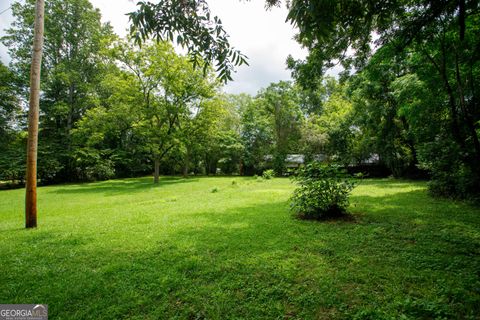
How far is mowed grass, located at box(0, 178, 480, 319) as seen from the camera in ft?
8.03

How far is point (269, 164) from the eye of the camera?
28.1m

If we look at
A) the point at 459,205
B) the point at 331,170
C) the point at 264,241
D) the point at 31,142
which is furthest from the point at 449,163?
the point at 31,142

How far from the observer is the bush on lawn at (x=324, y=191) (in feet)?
19.4

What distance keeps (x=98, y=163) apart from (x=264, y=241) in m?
25.3

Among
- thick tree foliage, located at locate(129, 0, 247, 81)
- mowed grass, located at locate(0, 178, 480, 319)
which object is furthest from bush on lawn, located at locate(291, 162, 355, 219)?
thick tree foliage, located at locate(129, 0, 247, 81)

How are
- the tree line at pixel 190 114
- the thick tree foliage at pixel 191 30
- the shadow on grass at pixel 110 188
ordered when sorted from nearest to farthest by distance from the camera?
the thick tree foliage at pixel 191 30 → the tree line at pixel 190 114 → the shadow on grass at pixel 110 188

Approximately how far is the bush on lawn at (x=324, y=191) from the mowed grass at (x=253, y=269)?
1.57 feet

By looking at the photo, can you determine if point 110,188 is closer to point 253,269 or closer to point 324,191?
point 324,191

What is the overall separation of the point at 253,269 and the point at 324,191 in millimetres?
3488

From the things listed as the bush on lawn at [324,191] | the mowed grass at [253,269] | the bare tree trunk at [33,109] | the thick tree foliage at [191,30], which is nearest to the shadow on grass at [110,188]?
the bare tree trunk at [33,109]

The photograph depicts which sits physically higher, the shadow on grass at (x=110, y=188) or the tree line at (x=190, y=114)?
the tree line at (x=190, y=114)

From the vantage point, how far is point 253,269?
3.33 metres

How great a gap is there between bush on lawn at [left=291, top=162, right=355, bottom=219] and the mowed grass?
478mm

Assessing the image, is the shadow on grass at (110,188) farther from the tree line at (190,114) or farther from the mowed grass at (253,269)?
the mowed grass at (253,269)
